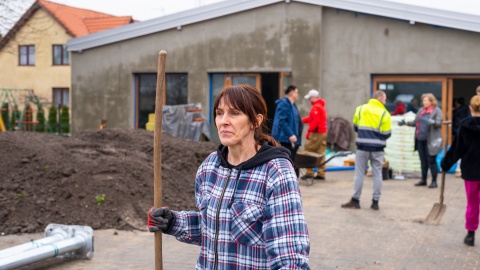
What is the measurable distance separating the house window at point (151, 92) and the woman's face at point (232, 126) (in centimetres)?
1764

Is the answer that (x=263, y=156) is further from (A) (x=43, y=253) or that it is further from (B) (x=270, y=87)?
(B) (x=270, y=87)

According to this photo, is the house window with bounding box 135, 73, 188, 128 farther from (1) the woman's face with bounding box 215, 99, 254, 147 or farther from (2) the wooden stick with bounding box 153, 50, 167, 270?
(1) the woman's face with bounding box 215, 99, 254, 147

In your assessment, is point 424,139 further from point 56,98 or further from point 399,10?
point 56,98

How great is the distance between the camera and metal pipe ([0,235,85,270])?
630cm

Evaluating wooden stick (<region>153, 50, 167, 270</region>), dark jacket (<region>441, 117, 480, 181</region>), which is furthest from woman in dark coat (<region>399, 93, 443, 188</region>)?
wooden stick (<region>153, 50, 167, 270</region>)

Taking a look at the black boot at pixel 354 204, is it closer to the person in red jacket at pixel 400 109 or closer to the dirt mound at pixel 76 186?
the dirt mound at pixel 76 186

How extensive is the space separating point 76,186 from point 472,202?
18.3 feet

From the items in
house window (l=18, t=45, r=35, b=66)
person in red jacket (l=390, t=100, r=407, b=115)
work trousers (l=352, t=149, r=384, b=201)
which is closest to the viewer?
work trousers (l=352, t=149, r=384, b=201)

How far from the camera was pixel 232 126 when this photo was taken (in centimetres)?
319

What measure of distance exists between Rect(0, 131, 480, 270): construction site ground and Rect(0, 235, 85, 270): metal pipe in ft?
0.83

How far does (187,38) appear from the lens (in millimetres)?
20344

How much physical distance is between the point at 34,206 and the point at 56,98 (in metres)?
40.7

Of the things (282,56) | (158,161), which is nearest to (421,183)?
(282,56)

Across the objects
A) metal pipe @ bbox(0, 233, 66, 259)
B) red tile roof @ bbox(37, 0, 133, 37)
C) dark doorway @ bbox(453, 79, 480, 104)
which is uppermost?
red tile roof @ bbox(37, 0, 133, 37)
